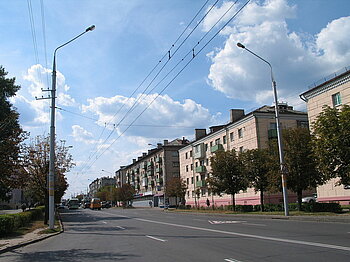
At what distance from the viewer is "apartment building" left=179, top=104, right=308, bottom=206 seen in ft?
145

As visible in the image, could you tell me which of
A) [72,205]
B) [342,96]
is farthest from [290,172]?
[72,205]

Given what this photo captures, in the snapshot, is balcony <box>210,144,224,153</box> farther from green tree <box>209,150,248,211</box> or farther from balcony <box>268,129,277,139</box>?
green tree <box>209,150,248,211</box>

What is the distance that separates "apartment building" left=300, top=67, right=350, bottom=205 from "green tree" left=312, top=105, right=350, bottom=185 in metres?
8.64

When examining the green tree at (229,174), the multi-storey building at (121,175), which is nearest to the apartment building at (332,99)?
the green tree at (229,174)

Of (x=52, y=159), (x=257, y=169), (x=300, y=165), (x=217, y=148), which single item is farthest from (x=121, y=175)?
(x=52, y=159)

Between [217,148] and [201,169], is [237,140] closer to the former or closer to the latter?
[217,148]

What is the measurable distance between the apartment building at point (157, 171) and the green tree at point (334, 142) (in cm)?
5909

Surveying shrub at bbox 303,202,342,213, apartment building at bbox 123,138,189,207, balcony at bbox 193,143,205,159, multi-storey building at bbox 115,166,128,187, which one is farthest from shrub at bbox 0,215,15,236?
multi-storey building at bbox 115,166,128,187

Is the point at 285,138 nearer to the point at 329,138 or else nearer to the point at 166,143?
the point at 329,138

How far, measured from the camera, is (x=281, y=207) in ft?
104

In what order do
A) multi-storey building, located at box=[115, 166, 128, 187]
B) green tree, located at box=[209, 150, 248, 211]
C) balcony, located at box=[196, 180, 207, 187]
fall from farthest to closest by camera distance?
multi-storey building, located at box=[115, 166, 128, 187] → balcony, located at box=[196, 180, 207, 187] → green tree, located at box=[209, 150, 248, 211]

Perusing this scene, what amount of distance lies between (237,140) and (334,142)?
1118 inches

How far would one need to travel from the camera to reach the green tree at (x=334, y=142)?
20.3 metres

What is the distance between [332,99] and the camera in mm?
32438
